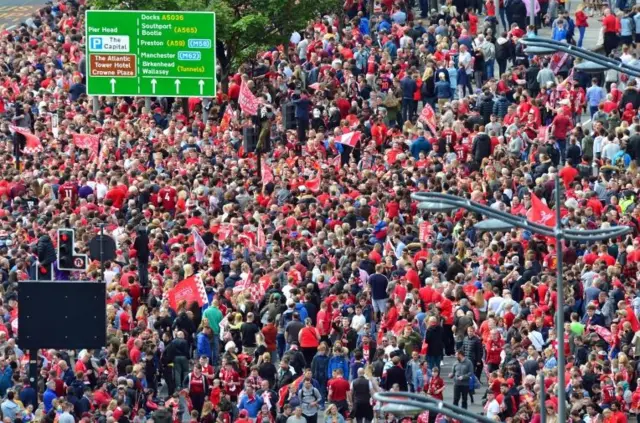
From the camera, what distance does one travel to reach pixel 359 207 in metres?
42.0

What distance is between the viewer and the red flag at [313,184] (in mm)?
44250

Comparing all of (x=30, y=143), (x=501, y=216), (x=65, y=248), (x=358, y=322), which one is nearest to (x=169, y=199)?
(x=65, y=248)

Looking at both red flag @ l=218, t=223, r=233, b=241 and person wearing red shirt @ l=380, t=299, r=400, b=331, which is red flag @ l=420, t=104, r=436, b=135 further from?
person wearing red shirt @ l=380, t=299, r=400, b=331

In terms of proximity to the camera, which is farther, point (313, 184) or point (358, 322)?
point (313, 184)

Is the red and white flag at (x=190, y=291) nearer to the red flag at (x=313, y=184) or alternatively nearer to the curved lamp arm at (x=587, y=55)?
the red flag at (x=313, y=184)

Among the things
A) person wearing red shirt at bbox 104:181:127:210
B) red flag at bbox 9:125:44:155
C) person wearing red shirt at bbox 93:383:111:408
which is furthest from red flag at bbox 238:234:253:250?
red flag at bbox 9:125:44:155

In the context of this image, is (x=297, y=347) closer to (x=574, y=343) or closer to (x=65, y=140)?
(x=574, y=343)

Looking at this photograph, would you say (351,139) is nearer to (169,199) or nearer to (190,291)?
(169,199)

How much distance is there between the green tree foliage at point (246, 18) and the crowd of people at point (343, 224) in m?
0.50

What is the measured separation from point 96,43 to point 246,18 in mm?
4156

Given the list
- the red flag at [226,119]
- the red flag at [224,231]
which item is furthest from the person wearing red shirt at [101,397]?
the red flag at [226,119]

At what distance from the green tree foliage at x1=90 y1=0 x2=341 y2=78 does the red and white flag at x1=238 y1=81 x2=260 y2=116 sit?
4.94m

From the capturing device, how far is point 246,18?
180 feet

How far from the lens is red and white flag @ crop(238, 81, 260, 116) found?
49.8 metres
